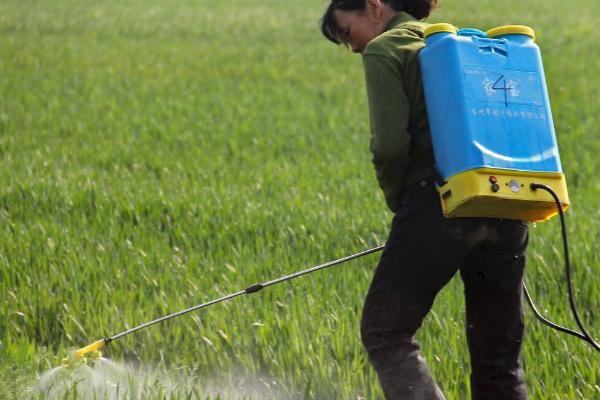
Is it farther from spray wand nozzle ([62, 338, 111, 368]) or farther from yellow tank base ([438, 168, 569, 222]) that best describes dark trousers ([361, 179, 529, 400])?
spray wand nozzle ([62, 338, 111, 368])

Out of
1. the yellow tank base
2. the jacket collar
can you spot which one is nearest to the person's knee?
the yellow tank base

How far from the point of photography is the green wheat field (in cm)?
384

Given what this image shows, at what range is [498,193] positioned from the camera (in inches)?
105

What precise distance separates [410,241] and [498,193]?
0.31 metres

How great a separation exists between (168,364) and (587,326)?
6.06 ft

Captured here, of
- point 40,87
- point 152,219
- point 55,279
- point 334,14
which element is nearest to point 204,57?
point 40,87

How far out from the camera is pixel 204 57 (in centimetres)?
1569

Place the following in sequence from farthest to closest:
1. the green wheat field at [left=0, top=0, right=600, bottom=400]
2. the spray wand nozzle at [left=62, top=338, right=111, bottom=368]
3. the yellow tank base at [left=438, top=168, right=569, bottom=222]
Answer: the green wheat field at [left=0, top=0, right=600, bottom=400]
the spray wand nozzle at [left=62, top=338, right=111, bottom=368]
the yellow tank base at [left=438, top=168, right=569, bottom=222]

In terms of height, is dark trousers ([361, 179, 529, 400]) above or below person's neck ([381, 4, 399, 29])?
below

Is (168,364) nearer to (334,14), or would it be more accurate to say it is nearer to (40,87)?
(334,14)

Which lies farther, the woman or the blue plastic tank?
the woman

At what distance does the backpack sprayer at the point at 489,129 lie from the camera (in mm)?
2695

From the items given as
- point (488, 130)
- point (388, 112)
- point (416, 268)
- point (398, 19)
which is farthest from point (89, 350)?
point (488, 130)

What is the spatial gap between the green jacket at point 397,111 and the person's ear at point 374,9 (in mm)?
147
